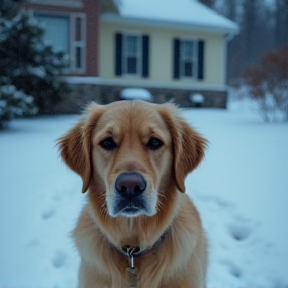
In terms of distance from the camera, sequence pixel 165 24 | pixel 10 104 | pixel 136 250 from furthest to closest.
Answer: pixel 165 24 → pixel 10 104 → pixel 136 250

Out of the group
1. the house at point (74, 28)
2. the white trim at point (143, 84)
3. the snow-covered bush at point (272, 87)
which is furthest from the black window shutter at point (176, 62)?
the snow-covered bush at point (272, 87)

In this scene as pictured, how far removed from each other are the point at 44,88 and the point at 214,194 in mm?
7656

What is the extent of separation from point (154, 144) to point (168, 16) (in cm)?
1529

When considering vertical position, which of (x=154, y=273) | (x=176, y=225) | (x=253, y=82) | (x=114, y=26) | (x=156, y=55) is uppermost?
(x=114, y=26)

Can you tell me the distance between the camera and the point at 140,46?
16797 millimetres

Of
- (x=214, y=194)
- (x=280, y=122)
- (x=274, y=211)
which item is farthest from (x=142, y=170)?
(x=280, y=122)

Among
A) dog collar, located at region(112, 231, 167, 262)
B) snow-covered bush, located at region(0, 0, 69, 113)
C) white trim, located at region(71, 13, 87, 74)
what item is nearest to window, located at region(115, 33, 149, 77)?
white trim, located at region(71, 13, 87, 74)

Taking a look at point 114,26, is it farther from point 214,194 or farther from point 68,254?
point 68,254

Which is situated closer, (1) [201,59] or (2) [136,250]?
(2) [136,250]

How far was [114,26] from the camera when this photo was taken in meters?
16.3

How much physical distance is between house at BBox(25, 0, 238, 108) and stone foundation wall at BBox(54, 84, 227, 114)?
0.12ft

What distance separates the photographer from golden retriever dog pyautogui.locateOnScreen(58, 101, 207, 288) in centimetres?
240

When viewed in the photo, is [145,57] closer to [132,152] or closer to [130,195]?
[132,152]

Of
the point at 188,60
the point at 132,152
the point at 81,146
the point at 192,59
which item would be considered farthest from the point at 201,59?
the point at 132,152
